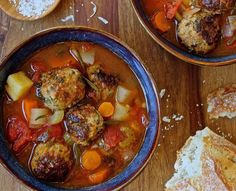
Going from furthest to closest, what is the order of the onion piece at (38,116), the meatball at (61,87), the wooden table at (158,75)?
1. the wooden table at (158,75)
2. the onion piece at (38,116)
3. the meatball at (61,87)

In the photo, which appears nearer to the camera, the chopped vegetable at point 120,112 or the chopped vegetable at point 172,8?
the chopped vegetable at point 120,112

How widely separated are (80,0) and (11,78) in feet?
2.57

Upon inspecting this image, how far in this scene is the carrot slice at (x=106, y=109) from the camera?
3.93 metres

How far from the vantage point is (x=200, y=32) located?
3.98 meters

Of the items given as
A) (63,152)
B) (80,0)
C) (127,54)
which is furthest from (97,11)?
(63,152)

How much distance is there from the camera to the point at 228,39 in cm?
413

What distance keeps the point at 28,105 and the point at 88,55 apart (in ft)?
1.74

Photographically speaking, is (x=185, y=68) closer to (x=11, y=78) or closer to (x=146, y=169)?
(x=146, y=169)

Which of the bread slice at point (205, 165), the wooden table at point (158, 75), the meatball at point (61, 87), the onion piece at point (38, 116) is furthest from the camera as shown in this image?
the wooden table at point (158, 75)

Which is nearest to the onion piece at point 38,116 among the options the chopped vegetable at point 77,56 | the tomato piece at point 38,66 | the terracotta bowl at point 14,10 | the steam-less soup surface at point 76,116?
the steam-less soup surface at point 76,116

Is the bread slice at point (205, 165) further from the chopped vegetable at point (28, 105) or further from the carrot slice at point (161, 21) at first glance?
the chopped vegetable at point (28, 105)

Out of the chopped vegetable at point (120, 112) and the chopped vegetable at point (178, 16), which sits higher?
the chopped vegetable at point (178, 16)

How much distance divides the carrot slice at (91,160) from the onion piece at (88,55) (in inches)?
24.1

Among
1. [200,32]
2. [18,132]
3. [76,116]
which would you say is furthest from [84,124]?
[200,32]
